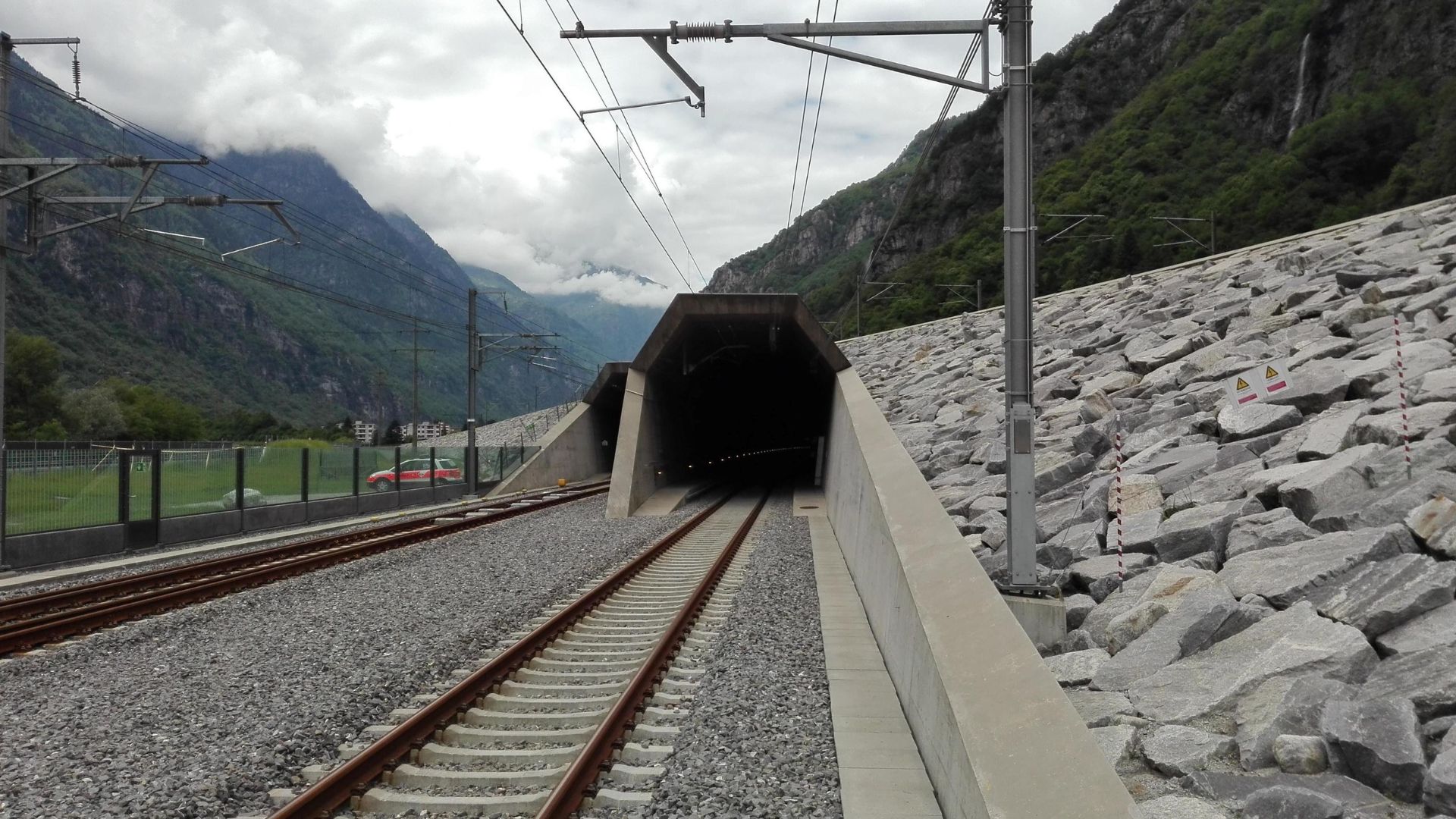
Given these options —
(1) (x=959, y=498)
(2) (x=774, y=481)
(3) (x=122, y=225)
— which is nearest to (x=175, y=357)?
(2) (x=774, y=481)

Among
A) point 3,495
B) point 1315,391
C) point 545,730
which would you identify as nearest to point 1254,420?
point 1315,391

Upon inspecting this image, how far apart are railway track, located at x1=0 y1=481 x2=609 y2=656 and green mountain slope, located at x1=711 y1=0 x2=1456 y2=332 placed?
21.4 meters

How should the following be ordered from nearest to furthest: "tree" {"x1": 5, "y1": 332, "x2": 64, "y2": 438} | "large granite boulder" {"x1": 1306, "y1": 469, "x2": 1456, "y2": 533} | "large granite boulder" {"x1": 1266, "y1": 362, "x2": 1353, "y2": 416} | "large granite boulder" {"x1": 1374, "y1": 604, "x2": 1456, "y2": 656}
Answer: "large granite boulder" {"x1": 1374, "y1": 604, "x2": 1456, "y2": 656}, "large granite boulder" {"x1": 1306, "y1": 469, "x2": 1456, "y2": 533}, "large granite boulder" {"x1": 1266, "y1": 362, "x2": 1353, "y2": 416}, "tree" {"x1": 5, "y1": 332, "x2": 64, "y2": 438}

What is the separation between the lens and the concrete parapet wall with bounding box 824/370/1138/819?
459 cm

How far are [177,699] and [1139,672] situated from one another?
25.0 ft

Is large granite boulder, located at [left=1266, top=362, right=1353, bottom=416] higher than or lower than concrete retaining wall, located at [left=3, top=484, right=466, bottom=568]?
higher

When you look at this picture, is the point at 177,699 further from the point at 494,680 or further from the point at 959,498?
the point at 959,498

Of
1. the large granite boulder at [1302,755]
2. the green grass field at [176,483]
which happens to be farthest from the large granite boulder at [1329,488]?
the green grass field at [176,483]

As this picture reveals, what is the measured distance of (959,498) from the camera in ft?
45.3

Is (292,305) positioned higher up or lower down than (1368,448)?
higher up

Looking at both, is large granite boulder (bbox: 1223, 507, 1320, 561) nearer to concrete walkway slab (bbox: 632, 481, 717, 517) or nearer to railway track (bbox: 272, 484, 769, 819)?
railway track (bbox: 272, 484, 769, 819)


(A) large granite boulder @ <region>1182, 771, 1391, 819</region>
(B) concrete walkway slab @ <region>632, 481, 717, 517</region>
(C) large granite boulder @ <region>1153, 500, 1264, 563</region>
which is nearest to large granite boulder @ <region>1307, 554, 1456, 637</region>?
(A) large granite boulder @ <region>1182, 771, 1391, 819</region>

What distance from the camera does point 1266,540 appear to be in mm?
7590

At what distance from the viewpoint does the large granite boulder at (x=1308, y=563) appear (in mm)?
6477
